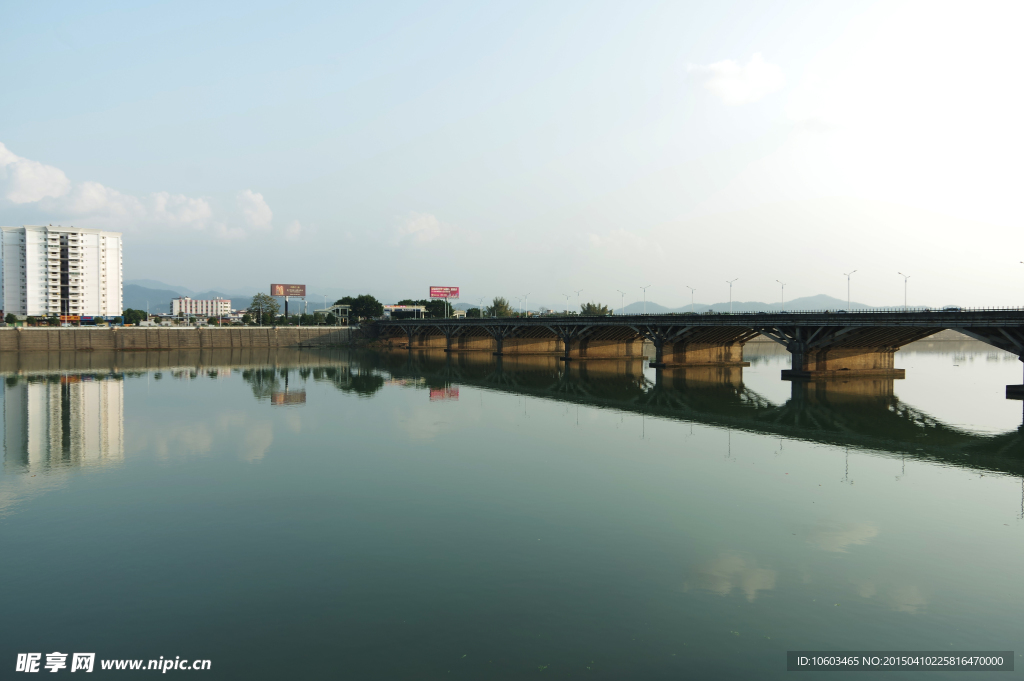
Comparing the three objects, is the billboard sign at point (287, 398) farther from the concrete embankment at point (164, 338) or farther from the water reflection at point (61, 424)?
the concrete embankment at point (164, 338)

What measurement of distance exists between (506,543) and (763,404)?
4237cm

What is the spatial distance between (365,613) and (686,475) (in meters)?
18.4

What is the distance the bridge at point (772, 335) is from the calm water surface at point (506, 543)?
45.2 feet

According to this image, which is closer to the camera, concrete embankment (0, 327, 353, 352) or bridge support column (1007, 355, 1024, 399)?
bridge support column (1007, 355, 1024, 399)

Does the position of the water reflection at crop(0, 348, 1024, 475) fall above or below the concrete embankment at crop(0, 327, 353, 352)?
below

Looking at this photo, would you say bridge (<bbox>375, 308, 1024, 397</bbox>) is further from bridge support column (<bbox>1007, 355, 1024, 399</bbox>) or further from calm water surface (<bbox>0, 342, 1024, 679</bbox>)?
calm water surface (<bbox>0, 342, 1024, 679</bbox>)

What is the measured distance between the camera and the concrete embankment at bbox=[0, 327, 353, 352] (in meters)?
136

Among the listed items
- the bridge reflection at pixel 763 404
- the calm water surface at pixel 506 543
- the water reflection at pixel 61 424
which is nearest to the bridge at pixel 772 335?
the bridge reflection at pixel 763 404

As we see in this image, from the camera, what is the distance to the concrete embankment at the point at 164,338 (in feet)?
448

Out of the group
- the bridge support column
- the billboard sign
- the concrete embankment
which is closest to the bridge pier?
the bridge support column

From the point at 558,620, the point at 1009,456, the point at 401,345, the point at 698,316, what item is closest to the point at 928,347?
the point at 698,316

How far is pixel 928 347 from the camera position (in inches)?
7195

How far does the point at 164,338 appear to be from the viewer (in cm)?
15238

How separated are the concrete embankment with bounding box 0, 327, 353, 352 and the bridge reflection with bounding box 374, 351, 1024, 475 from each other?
3272 inches
